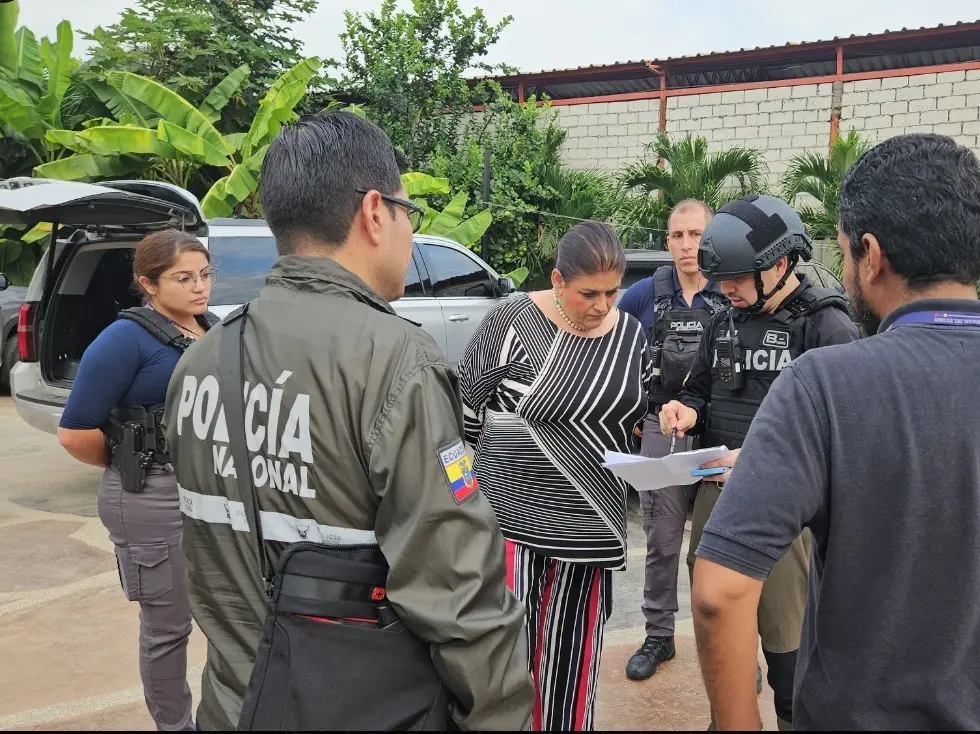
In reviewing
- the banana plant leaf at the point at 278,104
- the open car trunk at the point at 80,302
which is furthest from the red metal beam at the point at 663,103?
the open car trunk at the point at 80,302

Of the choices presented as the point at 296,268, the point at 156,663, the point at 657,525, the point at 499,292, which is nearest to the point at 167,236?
the point at 156,663

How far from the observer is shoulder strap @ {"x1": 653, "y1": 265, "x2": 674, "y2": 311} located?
157 inches

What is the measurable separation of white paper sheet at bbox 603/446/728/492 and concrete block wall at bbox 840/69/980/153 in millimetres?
11354

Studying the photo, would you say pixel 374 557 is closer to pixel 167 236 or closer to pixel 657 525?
pixel 167 236

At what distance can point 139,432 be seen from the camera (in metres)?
2.89

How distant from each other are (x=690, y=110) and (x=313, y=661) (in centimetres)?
1376

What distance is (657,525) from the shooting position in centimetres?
376

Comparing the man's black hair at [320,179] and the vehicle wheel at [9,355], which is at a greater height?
the man's black hair at [320,179]

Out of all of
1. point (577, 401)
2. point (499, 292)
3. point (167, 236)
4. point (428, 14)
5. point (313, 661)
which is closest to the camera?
point (313, 661)

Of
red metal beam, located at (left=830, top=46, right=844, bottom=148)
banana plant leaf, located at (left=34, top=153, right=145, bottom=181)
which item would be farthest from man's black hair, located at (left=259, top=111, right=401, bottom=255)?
red metal beam, located at (left=830, top=46, right=844, bottom=148)

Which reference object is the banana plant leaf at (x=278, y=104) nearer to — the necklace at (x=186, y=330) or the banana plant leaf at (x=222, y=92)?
the banana plant leaf at (x=222, y=92)

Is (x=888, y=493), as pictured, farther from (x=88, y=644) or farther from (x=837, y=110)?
(x=837, y=110)

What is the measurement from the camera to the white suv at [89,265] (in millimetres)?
4746

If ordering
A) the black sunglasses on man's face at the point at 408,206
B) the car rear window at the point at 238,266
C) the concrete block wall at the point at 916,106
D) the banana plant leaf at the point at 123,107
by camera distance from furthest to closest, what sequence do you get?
the banana plant leaf at the point at 123,107
the concrete block wall at the point at 916,106
the car rear window at the point at 238,266
the black sunglasses on man's face at the point at 408,206
